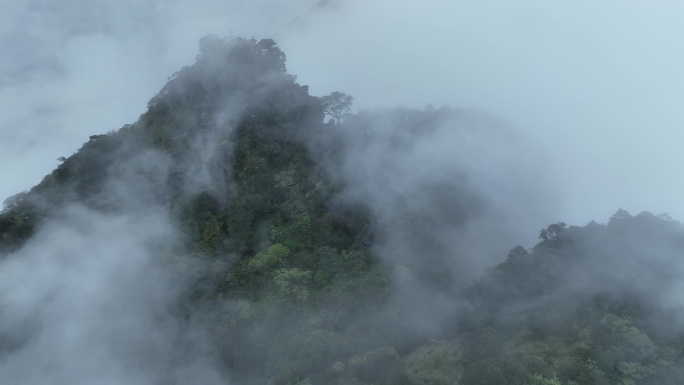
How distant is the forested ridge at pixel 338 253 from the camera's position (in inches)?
650

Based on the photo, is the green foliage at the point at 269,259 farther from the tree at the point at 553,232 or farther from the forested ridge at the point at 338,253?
the tree at the point at 553,232

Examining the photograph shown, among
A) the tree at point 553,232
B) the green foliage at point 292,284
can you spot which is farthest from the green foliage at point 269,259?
the tree at point 553,232

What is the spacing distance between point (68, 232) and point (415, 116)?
17.2 m

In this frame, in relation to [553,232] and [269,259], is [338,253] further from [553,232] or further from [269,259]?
[553,232]

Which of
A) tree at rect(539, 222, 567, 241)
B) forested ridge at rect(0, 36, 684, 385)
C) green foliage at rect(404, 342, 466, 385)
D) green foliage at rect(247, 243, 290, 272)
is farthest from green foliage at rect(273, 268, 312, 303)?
tree at rect(539, 222, 567, 241)

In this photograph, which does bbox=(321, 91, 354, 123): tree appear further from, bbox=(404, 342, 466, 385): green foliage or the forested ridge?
bbox=(404, 342, 466, 385): green foliage

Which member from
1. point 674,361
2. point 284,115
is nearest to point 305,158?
point 284,115

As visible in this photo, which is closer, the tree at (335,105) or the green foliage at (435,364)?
the green foliage at (435,364)

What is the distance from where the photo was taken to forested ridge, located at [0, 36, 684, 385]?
54.2ft

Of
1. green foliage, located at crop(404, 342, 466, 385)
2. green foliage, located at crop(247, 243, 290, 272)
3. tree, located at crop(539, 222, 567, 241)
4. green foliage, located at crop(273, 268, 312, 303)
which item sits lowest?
green foliage, located at crop(404, 342, 466, 385)

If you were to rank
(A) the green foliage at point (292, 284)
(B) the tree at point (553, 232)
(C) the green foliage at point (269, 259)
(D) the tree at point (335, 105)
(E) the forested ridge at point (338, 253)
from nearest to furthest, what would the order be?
(E) the forested ridge at point (338, 253) → (B) the tree at point (553, 232) → (A) the green foliage at point (292, 284) → (C) the green foliage at point (269, 259) → (D) the tree at point (335, 105)

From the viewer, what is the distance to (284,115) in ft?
95.8

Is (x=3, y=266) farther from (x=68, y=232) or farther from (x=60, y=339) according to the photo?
(x=60, y=339)

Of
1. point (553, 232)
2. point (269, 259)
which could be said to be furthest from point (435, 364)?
point (269, 259)
